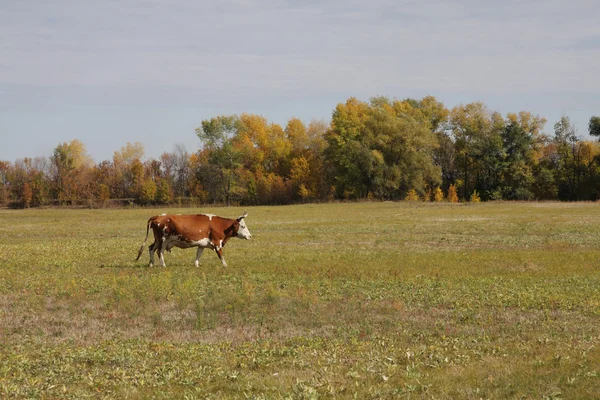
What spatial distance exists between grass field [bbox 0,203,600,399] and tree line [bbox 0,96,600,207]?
69149 mm

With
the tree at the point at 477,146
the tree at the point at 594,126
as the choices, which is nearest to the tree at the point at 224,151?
the tree at the point at 477,146

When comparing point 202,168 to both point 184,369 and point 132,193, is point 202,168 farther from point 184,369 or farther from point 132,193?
point 184,369

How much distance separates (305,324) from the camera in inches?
631

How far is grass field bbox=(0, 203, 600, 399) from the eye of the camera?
10500mm

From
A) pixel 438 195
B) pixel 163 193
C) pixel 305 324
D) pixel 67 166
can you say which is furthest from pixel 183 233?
pixel 67 166

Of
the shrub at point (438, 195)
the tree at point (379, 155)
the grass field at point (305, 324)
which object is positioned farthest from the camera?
the shrub at point (438, 195)

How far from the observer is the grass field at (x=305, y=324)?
34.4 ft

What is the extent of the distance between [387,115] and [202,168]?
36.3 meters

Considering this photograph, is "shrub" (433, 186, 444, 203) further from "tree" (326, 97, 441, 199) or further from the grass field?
the grass field

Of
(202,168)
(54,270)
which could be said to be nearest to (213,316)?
(54,270)

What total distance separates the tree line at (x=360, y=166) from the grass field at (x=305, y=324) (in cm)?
6915

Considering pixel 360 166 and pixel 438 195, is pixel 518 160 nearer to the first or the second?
pixel 438 195

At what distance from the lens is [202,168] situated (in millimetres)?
119875

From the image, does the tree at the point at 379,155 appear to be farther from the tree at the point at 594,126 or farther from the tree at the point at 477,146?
the tree at the point at 594,126
